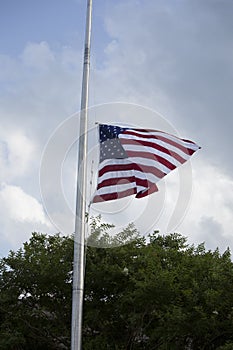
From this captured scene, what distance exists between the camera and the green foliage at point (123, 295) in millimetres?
18000

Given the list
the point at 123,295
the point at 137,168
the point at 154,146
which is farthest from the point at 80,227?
the point at 123,295

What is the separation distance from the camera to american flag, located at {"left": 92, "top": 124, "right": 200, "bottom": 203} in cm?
1303

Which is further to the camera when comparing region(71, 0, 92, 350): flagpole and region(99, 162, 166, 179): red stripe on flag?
region(99, 162, 166, 179): red stripe on flag

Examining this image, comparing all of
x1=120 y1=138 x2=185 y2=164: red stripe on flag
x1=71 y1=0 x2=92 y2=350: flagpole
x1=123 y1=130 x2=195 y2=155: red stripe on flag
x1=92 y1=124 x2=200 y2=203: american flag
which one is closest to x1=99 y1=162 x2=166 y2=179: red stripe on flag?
x1=92 y1=124 x2=200 y2=203: american flag

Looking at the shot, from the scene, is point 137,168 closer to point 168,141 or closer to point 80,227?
point 168,141

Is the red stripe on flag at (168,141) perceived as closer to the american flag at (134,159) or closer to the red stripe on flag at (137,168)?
the american flag at (134,159)

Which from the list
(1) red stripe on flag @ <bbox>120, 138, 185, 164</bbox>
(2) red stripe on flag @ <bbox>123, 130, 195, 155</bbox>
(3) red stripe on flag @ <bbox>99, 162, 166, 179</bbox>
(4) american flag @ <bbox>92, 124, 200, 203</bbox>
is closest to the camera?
(4) american flag @ <bbox>92, 124, 200, 203</bbox>

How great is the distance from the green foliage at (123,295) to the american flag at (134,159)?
227 inches

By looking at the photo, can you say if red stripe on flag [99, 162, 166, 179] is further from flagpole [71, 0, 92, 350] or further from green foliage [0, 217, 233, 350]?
green foliage [0, 217, 233, 350]

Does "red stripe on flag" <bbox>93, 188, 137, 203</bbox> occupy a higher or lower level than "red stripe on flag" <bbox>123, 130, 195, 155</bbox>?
lower

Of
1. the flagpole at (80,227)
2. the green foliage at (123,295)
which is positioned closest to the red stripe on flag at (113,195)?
the flagpole at (80,227)

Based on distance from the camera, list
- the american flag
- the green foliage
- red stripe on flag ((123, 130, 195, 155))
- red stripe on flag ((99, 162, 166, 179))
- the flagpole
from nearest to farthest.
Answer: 1. the flagpole
2. the american flag
3. red stripe on flag ((99, 162, 166, 179))
4. red stripe on flag ((123, 130, 195, 155))
5. the green foliage

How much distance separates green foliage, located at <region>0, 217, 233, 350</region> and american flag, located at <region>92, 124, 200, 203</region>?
578 centimetres

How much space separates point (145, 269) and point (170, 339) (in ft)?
8.83
